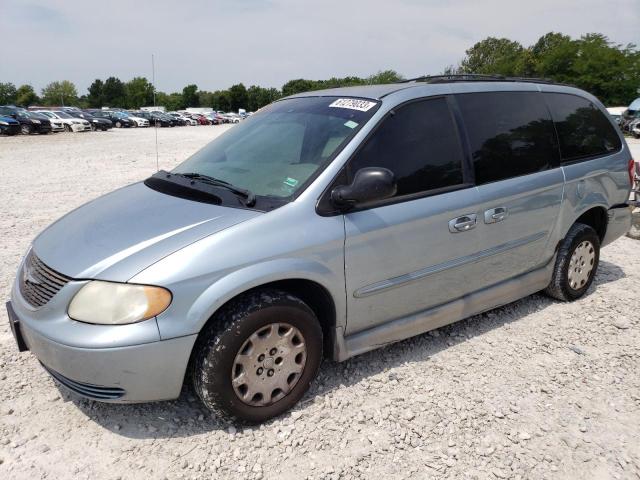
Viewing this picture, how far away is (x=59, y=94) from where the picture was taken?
107750 mm

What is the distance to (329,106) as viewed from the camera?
→ 336 centimetres

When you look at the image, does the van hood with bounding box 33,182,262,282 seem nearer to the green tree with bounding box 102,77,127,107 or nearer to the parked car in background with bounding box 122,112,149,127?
the parked car in background with bounding box 122,112,149,127

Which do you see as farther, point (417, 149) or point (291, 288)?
point (417, 149)

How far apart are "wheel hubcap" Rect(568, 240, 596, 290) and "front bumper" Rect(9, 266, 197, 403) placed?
3.34m

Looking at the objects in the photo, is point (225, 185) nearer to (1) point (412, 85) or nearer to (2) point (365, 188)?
(2) point (365, 188)

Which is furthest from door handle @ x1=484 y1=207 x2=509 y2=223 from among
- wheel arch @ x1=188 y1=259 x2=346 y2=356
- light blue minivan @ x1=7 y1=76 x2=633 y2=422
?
wheel arch @ x1=188 y1=259 x2=346 y2=356

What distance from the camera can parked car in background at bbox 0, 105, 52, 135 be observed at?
26234 mm

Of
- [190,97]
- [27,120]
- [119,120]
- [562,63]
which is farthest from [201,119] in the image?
[190,97]

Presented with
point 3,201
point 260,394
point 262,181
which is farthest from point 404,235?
point 3,201

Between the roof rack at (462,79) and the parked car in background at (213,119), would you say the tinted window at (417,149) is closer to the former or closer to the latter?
the roof rack at (462,79)

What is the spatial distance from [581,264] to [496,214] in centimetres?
144

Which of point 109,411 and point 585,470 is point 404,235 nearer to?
point 585,470

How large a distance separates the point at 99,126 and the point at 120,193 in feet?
113

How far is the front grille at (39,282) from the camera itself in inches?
98.7
